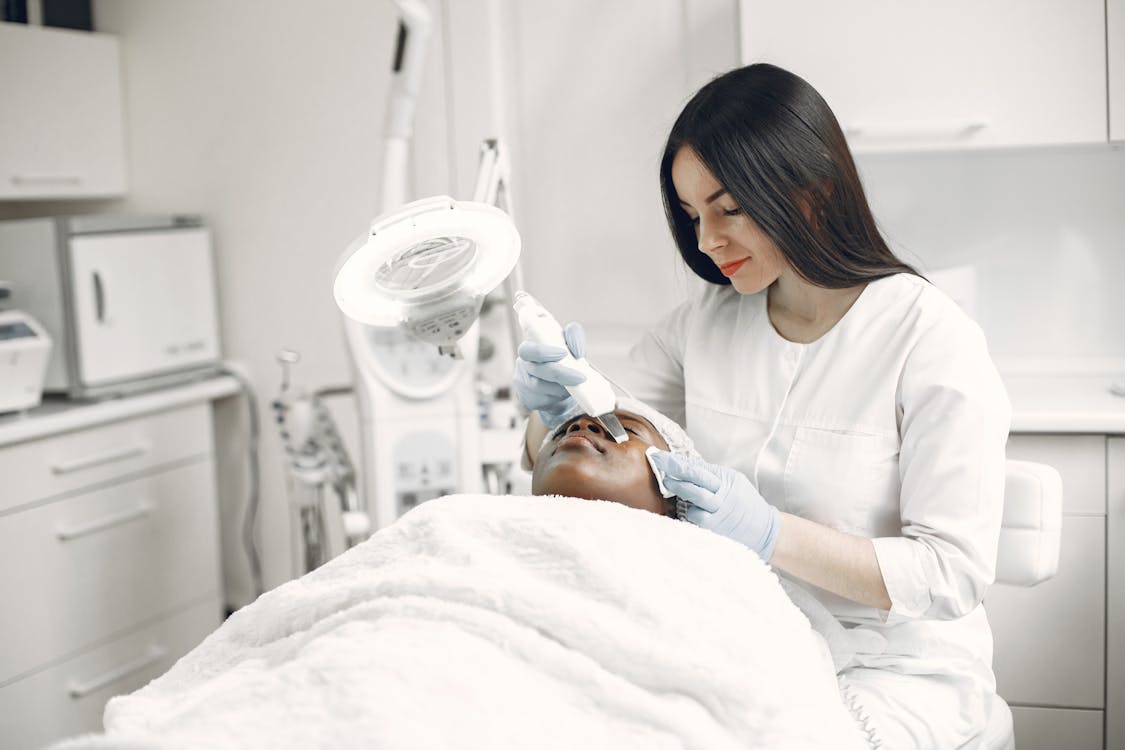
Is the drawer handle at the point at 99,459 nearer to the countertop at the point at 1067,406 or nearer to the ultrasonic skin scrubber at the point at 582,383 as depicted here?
the ultrasonic skin scrubber at the point at 582,383

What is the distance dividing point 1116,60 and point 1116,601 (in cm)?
96

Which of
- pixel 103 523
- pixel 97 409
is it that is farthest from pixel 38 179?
pixel 103 523

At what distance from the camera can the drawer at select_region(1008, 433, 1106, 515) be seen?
6.72 feet

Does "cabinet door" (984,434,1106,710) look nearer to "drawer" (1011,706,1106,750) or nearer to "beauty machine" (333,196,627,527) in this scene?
"drawer" (1011,706,1106,750)

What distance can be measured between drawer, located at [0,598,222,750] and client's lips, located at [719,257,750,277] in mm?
1747

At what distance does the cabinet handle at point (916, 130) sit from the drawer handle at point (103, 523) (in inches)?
69.5

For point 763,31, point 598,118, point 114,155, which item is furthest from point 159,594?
point 763,31

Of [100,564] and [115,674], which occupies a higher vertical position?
[100,564]

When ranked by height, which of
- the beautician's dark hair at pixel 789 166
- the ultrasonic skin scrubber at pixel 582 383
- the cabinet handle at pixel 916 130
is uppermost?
the cabinet handle at pixel 916 130

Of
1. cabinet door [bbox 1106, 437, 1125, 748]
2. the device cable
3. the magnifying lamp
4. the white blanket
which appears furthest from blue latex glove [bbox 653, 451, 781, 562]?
the device cable

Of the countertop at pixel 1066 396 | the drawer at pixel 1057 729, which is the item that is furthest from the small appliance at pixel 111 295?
the drawer at pixel 1057 729

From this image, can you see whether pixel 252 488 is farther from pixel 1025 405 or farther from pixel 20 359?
pixel 1025 405

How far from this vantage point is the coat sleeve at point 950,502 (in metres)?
1.32

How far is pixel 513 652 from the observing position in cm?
99
